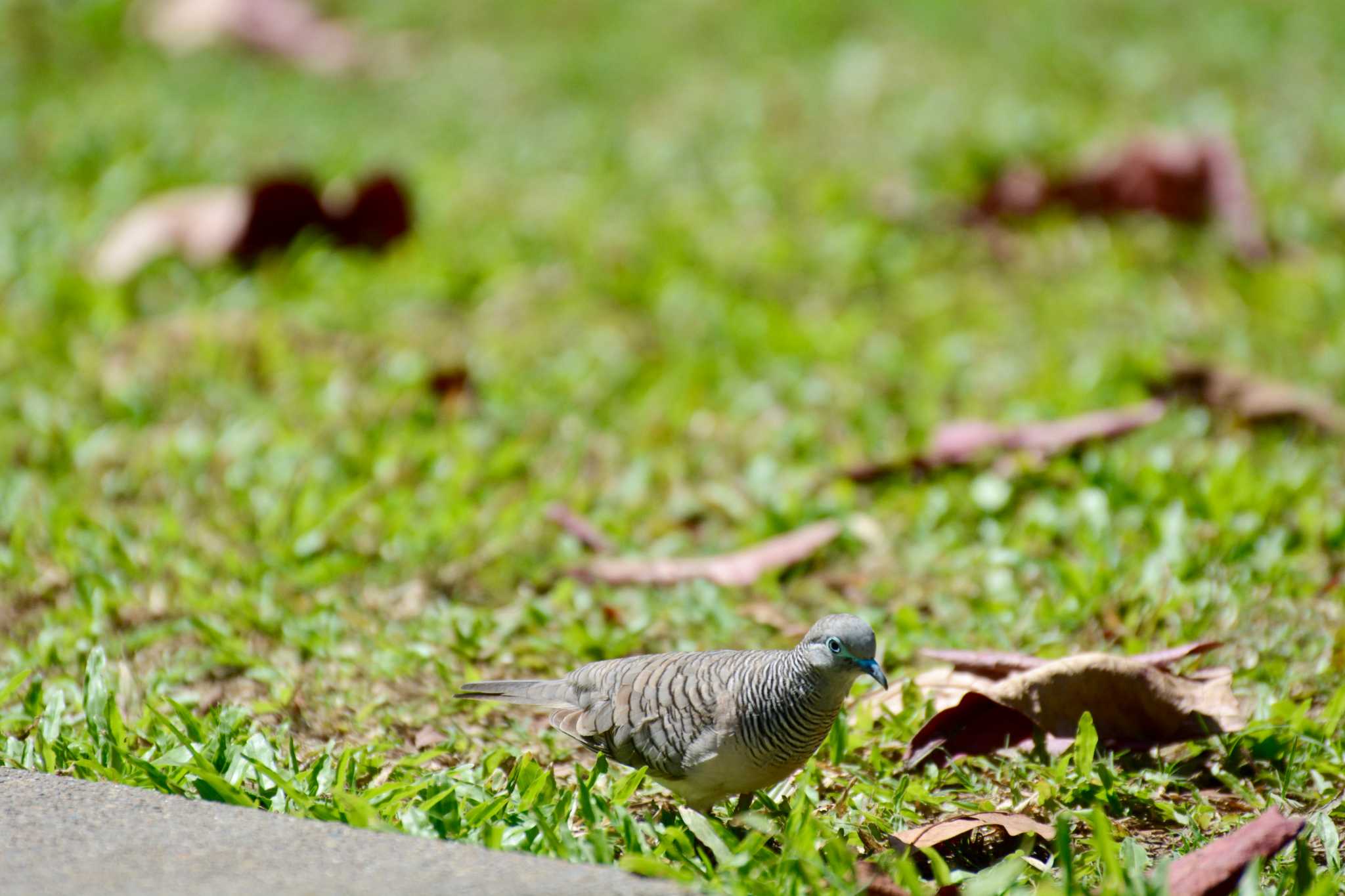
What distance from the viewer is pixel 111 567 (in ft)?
12.9

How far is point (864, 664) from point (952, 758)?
53 centimetres

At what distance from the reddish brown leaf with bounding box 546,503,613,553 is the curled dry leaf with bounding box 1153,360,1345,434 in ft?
6.46

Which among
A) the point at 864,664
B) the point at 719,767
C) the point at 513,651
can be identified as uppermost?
the point at 864,664

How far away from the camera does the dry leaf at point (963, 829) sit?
2688mm

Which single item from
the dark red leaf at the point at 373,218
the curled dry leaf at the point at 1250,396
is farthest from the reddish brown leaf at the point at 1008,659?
the dark red leaf at the point at 373,218

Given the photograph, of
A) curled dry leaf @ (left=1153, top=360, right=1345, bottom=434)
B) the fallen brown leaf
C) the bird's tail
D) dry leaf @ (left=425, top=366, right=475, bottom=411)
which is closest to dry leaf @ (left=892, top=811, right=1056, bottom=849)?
the bird's tail

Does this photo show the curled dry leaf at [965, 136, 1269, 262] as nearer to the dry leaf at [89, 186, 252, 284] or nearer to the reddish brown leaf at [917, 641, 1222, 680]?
the dry leaf at [89, 186, 252, 284]

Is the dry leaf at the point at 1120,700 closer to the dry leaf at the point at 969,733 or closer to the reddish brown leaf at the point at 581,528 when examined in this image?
the dry leaf at the point at 969,733

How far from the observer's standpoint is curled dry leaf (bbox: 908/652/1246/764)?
307cm

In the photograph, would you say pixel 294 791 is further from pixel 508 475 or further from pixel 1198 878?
pixel 508 475

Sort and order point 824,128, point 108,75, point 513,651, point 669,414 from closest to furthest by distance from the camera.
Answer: point 513,651 → point 669,414 → point 824,128 → point 108,75

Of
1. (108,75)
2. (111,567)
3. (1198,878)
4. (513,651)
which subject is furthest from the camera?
(108,75)

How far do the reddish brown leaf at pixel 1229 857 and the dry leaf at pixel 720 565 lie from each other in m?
1.66

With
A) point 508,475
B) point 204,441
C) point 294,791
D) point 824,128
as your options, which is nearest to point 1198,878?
point 294,791
